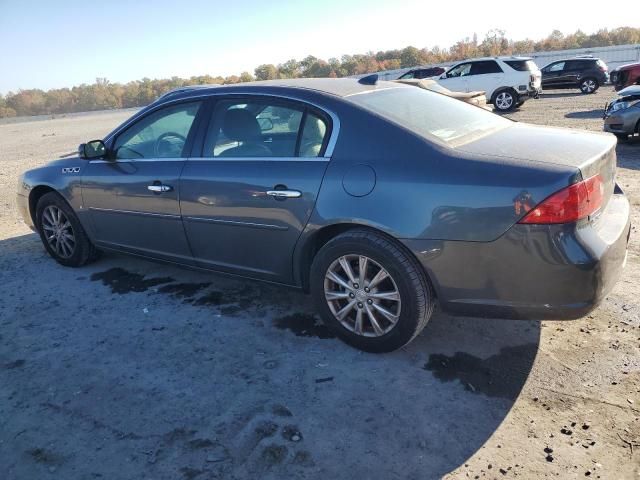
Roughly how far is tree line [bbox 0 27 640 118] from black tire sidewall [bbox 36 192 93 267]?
47.4 meters

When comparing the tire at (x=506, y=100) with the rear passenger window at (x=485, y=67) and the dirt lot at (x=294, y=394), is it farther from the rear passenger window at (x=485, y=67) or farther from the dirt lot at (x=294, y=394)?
the dirt lot at (x=294, y=394)

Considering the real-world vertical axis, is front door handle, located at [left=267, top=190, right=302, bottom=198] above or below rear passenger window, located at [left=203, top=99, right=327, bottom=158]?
below

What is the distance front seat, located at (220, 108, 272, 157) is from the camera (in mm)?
3623

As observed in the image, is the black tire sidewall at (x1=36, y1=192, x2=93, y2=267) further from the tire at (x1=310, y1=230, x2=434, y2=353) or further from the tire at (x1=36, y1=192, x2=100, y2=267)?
the tire at (x1=310, y1=230, x2=434, y2=353)

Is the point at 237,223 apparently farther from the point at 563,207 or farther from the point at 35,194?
the point at 35,194

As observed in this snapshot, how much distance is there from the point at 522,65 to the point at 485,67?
124 centimetres

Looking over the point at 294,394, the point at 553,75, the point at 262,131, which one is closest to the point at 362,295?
the point at 294,394

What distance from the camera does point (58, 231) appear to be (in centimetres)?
510

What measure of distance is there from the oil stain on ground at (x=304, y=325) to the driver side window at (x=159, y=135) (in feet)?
4.83

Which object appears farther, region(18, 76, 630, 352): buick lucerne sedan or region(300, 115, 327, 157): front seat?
region(300, 115, 327, 157): front seat

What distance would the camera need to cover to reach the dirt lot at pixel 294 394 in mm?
2449

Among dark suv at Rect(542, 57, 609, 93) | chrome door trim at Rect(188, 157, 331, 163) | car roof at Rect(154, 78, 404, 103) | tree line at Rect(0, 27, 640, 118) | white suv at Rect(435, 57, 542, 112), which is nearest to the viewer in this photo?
chrome door trim at Rect(188, 157, 331, 163)

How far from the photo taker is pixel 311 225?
10.8 feet

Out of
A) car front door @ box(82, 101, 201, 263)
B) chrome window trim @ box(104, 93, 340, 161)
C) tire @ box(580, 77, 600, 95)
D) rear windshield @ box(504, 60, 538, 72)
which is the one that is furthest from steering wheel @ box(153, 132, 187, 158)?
tire @ box(580, 77, 600, 95)
